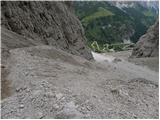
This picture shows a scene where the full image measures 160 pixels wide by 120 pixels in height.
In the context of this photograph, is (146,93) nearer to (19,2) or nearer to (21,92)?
(21,92)

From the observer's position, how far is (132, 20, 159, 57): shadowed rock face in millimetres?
97225

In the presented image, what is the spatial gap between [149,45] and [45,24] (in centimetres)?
5178

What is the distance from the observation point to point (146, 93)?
65.0ft

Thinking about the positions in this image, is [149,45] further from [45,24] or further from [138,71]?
[45,24]

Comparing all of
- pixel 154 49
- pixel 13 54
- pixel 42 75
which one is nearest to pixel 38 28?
pixel 13 54

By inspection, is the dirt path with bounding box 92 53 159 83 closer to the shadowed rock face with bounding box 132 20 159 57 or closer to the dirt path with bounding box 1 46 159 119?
the shadowed rock face with bounding box 132 20 159 57

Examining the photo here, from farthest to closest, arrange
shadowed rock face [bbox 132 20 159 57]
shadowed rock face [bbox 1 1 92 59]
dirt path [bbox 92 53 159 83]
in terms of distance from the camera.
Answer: shadowed rock face [bbox 132 20 159 57] → dirt path [bbox 92 53 159 83] → shadowed rock face [bbox 1 1 92 59]

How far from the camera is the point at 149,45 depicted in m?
100

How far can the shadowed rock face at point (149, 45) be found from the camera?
319ft

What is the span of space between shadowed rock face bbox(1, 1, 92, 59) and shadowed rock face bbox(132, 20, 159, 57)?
32.2 meters

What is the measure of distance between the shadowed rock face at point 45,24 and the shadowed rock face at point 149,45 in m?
32.2

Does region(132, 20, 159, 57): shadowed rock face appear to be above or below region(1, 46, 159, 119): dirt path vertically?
below

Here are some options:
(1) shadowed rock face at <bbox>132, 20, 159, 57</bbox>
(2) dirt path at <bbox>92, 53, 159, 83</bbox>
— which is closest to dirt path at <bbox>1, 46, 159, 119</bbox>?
(2) dirt path at <bbox>92, 53, 159, 83</bbox>

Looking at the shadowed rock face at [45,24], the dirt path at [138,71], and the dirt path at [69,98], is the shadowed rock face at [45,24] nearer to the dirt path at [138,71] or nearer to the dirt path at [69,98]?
the dirt path at [138,71]
